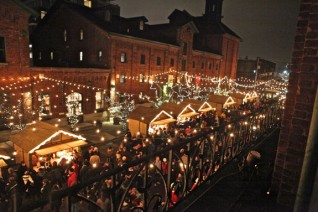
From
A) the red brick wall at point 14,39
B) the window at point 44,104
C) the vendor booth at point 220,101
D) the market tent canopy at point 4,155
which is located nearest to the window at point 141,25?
the vendor booth at point 220,101

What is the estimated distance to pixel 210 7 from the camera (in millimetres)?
47375

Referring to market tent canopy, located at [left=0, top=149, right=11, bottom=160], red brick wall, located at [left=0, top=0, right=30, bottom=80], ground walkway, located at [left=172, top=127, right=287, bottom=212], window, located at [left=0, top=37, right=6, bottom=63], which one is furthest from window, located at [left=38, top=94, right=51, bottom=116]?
ground walkway, located at [left=172, top=127, right=287, bottom=212]

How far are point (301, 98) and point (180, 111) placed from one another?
1535cm

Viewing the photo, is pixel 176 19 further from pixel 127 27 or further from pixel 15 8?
pixel 15 8

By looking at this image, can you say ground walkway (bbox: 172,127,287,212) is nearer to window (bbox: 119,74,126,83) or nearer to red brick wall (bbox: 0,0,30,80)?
red brick wall (bbox: 0,0,30,80)

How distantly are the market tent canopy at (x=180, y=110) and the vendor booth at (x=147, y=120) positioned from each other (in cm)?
85

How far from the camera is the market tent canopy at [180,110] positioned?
709 inches

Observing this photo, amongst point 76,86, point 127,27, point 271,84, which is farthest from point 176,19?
point 271,84

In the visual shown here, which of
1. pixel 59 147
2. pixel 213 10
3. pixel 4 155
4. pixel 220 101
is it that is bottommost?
pixel 4 155

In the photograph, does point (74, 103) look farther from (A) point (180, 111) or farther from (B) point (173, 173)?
(B) point (173, 173)

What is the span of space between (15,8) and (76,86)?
761 cm

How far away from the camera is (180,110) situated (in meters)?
18.2

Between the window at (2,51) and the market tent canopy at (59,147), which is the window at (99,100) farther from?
the market tent canopy at (59,147)

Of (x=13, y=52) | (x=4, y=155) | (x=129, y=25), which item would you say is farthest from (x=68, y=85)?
(x=129, y=25)
